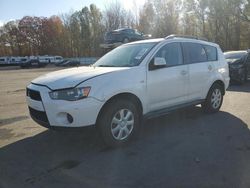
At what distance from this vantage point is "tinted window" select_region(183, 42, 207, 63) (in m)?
6.88

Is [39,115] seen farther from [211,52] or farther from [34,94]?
[211,52]

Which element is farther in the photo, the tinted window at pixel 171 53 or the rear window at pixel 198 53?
the rear window at pixel 198 53

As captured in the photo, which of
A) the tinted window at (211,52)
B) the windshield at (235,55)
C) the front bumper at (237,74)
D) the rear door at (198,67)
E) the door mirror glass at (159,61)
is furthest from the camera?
the windshield at (235,55)

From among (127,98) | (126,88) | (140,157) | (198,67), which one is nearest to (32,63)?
(198,67)

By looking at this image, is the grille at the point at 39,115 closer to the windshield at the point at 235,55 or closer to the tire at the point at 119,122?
the tire at the point at 119,122

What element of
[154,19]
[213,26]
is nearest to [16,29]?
[154,19]

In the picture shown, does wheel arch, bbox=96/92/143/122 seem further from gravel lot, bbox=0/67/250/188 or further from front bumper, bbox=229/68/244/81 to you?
front bumper, bbox=229/68/244/81

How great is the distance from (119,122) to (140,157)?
747 millimetres

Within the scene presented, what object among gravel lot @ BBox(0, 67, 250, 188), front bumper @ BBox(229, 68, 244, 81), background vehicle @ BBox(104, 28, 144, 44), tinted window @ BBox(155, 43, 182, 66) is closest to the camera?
gravel lot @ BBox(0, 67, 250, 188)

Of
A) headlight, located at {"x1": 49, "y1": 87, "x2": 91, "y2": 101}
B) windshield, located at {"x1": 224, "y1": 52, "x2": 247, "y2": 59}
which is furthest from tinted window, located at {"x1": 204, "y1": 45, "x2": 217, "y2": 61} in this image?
windshield, located at {"x1": 224, "y1": 52, "x2": 247, "y2": 59}

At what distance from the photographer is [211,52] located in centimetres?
772

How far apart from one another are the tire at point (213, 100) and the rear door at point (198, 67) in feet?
0.99

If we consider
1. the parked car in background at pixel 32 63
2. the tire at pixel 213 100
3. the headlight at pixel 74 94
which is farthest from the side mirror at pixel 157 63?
the parked car in background at pixel 32 63

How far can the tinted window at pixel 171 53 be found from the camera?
628 centimetres
